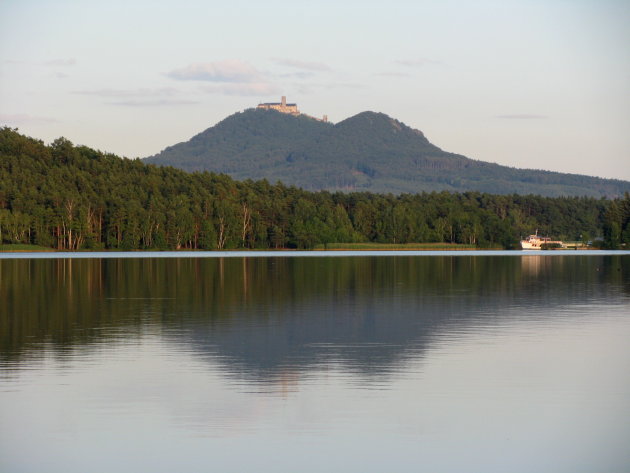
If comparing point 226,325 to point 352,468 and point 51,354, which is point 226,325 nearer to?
point 51,354

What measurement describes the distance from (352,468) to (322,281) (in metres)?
54.5

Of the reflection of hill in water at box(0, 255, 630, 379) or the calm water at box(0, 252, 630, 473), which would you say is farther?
the reflection of hill in water at box(0, 255, 630, 379)

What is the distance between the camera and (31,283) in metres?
68.7

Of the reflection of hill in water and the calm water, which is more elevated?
the reflection of hill in water

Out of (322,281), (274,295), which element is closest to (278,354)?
(274,295)

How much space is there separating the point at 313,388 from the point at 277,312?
2033 centimetres

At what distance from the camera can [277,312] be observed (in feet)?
148

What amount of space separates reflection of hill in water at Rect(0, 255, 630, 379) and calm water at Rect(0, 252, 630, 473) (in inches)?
8.0

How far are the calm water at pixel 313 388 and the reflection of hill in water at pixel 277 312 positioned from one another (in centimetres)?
20

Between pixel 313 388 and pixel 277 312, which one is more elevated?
pixel 277 312

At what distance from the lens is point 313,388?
24.8 m

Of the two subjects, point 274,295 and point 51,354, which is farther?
point 274,295

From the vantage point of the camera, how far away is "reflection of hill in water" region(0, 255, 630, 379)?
3186cm

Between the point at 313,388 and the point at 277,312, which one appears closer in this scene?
the point at 313,388
